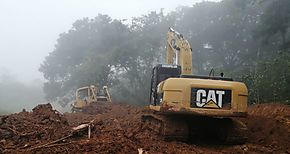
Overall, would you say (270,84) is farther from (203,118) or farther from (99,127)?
(99,127)

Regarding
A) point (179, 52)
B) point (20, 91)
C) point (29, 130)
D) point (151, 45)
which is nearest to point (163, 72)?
point (179, 52)

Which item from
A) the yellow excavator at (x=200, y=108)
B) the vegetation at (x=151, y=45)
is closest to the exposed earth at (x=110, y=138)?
the yellow excavator at (x=200, y=108)

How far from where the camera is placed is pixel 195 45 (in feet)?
122

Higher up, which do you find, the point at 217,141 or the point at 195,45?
the point at 195,45

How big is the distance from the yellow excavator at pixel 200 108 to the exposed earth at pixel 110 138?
33 centimetres

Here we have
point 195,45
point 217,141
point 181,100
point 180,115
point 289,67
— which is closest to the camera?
point 181,100

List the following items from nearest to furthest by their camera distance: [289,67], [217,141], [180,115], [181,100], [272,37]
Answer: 1. [181,100]
2. [180,115]
3. [217,141]
4. [289,67]
5. [272,37]

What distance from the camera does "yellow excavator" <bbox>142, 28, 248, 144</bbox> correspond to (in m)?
9.46

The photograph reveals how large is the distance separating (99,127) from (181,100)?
264 cm

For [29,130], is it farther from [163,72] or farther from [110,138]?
[163,72]

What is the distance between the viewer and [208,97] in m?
9.49

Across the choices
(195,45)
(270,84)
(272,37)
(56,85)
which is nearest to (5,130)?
(270,84)

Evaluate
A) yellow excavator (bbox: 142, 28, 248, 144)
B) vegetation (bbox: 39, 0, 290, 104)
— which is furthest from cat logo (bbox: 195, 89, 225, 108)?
vegetation (bbox: 39, 0, 290, 104)

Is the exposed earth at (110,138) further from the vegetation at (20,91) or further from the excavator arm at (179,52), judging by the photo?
the vegetation at (20,91)
